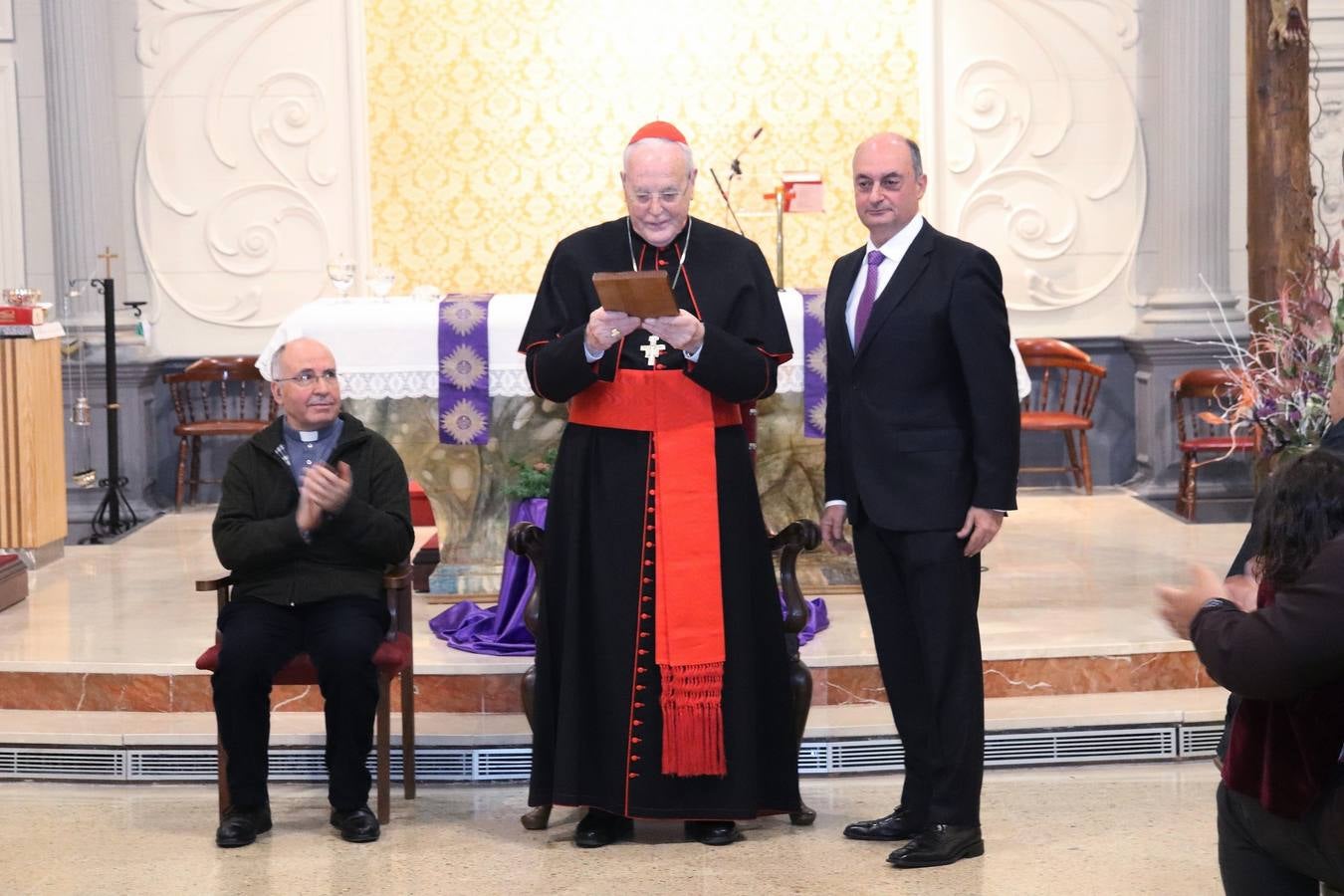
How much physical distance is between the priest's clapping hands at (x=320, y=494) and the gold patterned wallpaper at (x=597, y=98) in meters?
5.41

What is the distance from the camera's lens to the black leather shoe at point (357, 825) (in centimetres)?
455

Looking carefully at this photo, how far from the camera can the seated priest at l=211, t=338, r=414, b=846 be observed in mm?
4516

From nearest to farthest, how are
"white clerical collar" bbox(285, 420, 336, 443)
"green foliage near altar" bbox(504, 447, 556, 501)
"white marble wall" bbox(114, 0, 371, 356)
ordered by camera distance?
"white clerical collar" bbox(285, 420, 336, 443), "green foliage near altar" bbox(504, 447, 556, 501), "white marble wall" bbox(114, 0, 371, 356)

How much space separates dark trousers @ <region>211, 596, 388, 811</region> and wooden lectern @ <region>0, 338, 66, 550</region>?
328 cm

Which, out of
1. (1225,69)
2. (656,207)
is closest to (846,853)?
(656,207)

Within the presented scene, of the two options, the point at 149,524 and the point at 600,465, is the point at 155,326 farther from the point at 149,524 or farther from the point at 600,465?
the point at 600,465

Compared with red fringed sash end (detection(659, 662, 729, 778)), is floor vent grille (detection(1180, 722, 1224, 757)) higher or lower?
lower

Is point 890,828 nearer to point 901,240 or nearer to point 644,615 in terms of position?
point 644,615

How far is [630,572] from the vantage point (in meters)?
4.43

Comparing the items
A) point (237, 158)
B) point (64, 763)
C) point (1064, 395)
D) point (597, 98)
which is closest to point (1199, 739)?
point (64, 763)

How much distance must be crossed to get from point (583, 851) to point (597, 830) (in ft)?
0.23

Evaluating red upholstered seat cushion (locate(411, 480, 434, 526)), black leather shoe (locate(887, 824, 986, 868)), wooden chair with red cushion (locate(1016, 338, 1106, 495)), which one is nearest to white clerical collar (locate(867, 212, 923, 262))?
black leather shoe (locate(887, 824, 986, 868))

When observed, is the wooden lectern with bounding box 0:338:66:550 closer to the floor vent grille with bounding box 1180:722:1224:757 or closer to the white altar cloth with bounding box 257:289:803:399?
the white altar cloth with bounding box 257:289:803:399

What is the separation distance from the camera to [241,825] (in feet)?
14.9
